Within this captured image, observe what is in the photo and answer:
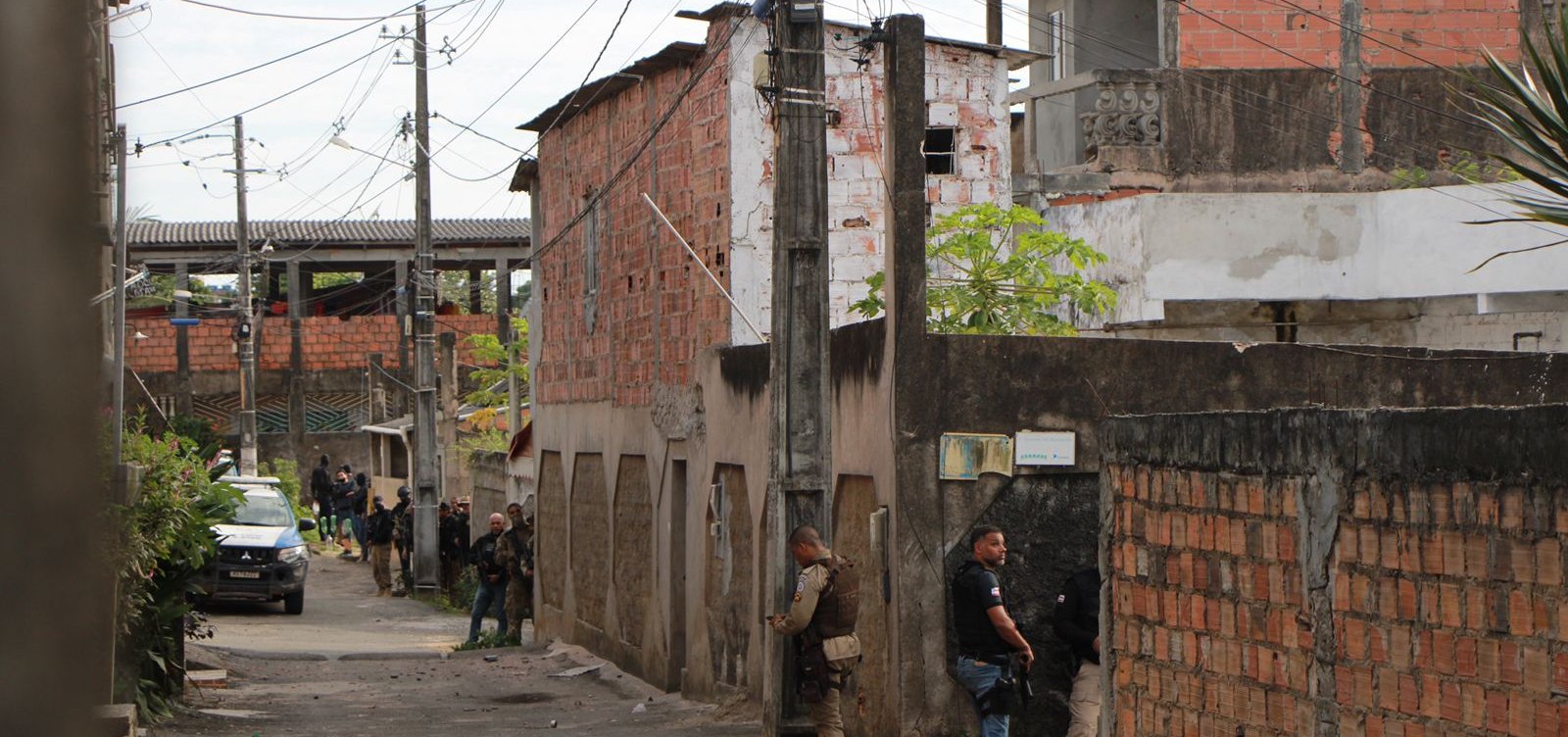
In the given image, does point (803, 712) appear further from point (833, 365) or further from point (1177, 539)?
point (1177, 539)

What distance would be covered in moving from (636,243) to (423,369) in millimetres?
9501

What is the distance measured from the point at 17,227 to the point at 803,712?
10.1 metres

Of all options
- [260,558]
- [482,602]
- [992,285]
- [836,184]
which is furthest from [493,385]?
[992,285]

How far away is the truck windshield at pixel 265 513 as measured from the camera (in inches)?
933

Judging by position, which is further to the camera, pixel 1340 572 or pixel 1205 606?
pixel 1205 606

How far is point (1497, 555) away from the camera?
15.7ft

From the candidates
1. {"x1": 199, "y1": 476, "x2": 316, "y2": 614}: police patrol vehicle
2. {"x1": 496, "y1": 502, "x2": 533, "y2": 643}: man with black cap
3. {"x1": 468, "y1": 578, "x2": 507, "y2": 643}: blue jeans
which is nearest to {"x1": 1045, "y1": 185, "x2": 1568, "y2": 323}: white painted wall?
{"x1": 496, "y1": 502, "x2": 533, "y2": 643}: man with black cap

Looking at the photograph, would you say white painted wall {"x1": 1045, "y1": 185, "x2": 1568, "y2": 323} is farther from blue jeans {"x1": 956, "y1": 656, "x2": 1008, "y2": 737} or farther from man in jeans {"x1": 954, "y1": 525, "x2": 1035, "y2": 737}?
blue jeans {"x1": 956, "y1": 656, "x2": 1008, "y2": 737}

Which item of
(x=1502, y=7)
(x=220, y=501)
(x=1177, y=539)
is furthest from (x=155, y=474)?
(x=1502, y=7)

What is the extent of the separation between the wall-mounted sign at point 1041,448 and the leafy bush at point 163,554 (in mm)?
5367

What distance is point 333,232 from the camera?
4434 centimetres

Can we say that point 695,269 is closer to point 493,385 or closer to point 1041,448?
point 1041,448

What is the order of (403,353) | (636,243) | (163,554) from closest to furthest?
(163,554) < (636,243) < (403,353)

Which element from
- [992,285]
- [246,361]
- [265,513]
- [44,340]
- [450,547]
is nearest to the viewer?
[44,340]
